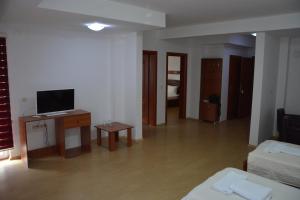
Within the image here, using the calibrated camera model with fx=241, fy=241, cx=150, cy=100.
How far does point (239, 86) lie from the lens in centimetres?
773

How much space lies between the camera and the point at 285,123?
478 cm

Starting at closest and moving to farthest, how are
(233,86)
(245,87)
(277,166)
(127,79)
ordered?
(277,166), (127,79), (233,86), (245,87)

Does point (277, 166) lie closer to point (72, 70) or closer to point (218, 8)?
point (218, 8)

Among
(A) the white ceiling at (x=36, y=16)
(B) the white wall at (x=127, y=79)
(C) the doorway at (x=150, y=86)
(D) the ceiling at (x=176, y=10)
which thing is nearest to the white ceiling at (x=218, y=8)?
(D) the ceiling at (x=176, y=10)

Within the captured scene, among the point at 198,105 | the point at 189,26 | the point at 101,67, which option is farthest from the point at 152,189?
the point at 198,105

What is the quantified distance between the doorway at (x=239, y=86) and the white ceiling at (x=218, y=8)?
3.09 meters

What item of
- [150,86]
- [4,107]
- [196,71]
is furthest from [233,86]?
[4,107]

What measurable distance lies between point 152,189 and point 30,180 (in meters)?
1.77

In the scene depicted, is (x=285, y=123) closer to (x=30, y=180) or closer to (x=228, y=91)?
(x=228, y=91)

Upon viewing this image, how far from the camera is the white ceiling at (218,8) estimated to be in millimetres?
3453

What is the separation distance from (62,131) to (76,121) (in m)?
0.29

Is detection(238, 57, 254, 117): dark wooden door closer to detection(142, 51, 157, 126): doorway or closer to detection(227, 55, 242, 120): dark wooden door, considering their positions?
detection(227, 55, 242, 120): dark wooden door

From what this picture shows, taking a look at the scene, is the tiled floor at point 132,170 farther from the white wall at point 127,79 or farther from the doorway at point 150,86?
the doorway at point 150,86

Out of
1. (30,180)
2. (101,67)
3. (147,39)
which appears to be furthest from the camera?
(147,39)
